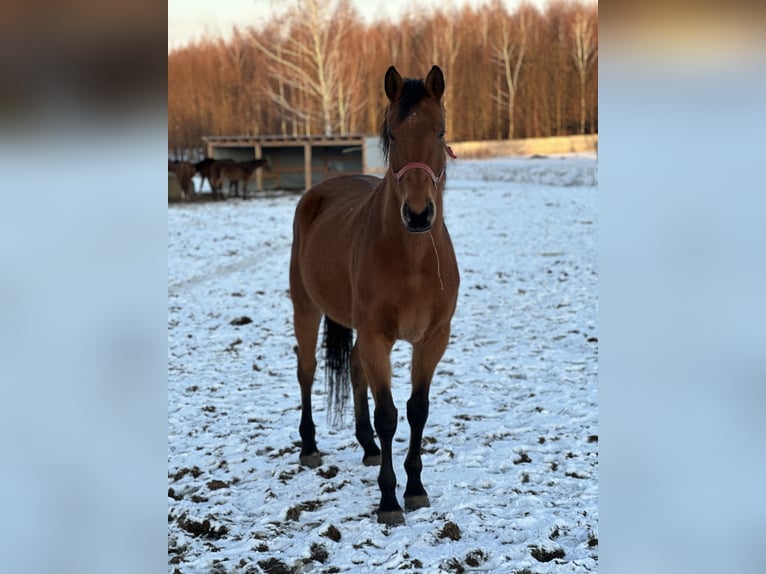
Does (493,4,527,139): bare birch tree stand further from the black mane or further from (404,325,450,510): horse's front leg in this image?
the black mane

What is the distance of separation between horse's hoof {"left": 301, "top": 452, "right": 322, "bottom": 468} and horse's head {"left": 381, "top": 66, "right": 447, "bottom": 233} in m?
1.75

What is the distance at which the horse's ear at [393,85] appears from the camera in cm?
282

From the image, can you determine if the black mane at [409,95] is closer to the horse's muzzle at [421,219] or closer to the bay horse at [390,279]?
the bay horse at [390,279]

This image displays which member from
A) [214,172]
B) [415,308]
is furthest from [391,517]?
[214,172]

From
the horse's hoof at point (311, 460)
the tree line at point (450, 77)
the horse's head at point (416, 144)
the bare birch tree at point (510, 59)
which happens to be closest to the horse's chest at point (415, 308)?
the horse's head at point (416, 144)

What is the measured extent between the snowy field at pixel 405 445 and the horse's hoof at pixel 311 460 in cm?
6

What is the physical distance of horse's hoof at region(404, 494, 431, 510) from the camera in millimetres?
3188

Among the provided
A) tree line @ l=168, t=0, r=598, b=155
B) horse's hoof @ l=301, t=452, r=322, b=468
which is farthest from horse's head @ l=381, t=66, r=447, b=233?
tree line @ l=168, t=0, r=598, b=155
